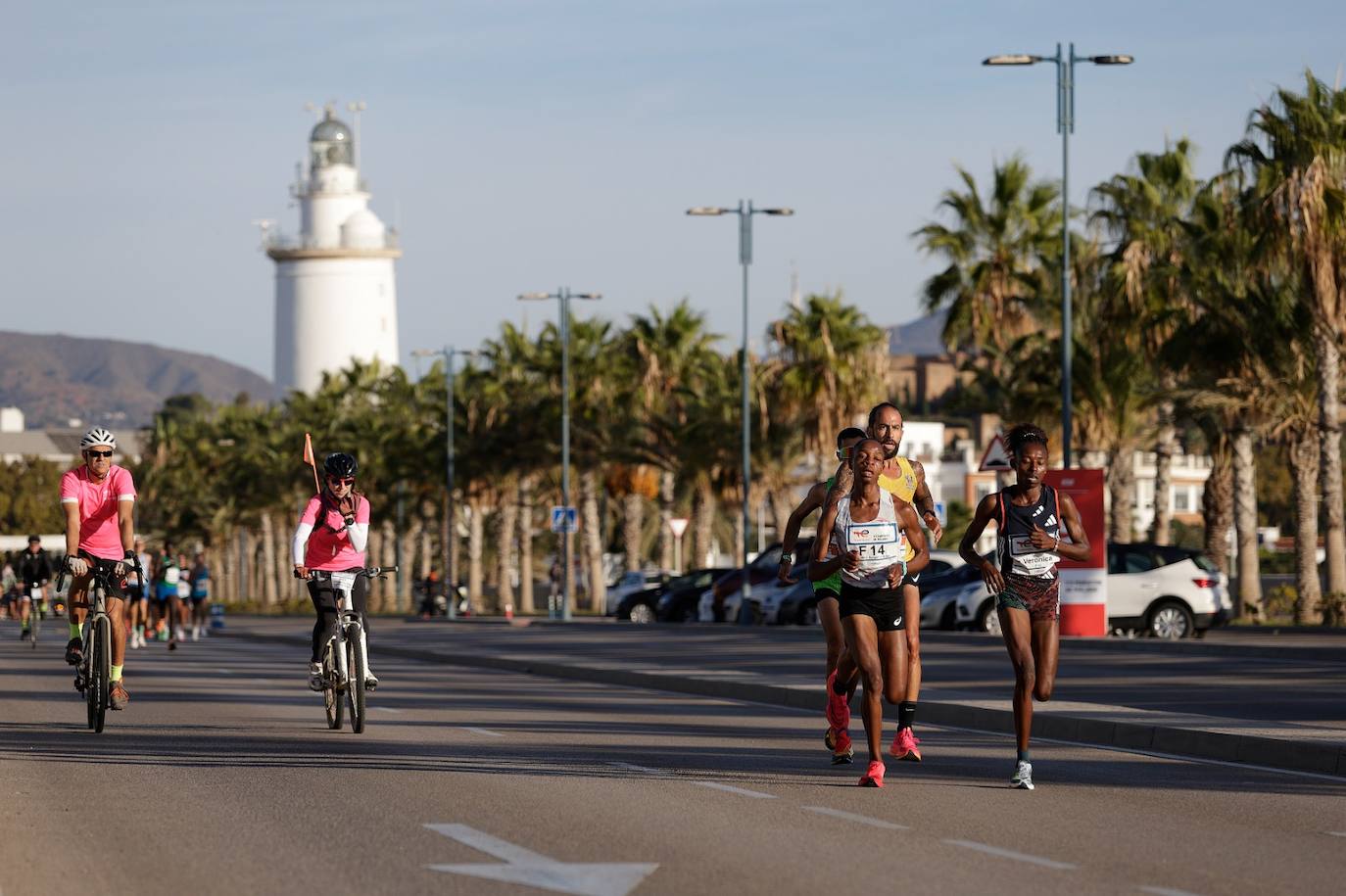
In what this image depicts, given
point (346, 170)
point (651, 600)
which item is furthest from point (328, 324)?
point (651, 600)

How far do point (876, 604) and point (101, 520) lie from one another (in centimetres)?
584

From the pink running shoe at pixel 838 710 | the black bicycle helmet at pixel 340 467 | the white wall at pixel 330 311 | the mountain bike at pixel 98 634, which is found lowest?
the pink running shoe at pixel 838 710

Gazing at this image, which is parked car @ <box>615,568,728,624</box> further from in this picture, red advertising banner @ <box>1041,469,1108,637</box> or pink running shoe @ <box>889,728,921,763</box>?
pink running shoe @ <box>889,728,921,763</box>

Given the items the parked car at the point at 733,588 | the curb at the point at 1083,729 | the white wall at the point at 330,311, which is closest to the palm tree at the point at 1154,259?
the parked car at the point at 733,588

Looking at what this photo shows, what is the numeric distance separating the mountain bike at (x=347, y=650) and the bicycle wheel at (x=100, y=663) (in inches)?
57.6

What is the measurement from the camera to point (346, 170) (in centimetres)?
12306

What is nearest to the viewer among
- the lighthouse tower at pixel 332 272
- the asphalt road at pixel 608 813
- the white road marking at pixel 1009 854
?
the asphalt road at pixel 608 813

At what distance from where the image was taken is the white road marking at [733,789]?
12.2m

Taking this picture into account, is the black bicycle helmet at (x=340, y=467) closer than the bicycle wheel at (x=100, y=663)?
No

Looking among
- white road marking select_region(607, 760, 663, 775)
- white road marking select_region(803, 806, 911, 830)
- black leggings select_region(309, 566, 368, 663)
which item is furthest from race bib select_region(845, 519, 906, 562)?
black leggings select_region(309, 566, 368, 663)

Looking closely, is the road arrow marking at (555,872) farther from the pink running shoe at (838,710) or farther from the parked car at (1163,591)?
the parked car at (1163,591)

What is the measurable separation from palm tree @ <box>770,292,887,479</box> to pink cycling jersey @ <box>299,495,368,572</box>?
1676 inches

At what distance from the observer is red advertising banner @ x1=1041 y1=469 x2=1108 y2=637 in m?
31.5

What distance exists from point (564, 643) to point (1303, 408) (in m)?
15.3
